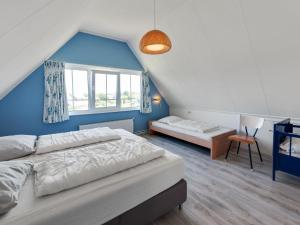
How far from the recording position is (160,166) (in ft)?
5.71

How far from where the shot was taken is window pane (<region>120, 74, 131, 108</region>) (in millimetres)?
4711

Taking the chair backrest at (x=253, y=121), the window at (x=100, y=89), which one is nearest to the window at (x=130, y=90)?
the window at (x=100, y=89)

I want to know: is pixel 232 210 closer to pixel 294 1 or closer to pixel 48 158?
pixel 48 158

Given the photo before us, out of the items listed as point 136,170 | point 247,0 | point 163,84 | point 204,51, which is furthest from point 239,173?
point 163,84

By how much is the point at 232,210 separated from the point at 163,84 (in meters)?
3.68

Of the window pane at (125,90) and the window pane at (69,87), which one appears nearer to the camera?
the window pane at (69,87)

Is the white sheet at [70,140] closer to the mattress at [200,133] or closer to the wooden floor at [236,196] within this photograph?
the wooden floor at [236,196]

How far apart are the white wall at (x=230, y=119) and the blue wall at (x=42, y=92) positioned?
1552 millimetres

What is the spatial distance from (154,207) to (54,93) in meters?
3.09

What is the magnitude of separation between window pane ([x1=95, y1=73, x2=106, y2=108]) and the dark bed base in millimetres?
3121

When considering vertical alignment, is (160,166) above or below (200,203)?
above

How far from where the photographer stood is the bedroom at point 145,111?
1367 millimetres

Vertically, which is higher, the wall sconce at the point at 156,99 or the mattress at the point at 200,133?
the wall sconce at the point at 156,99

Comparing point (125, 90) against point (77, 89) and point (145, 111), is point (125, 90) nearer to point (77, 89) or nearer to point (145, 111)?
point (145, 111)
